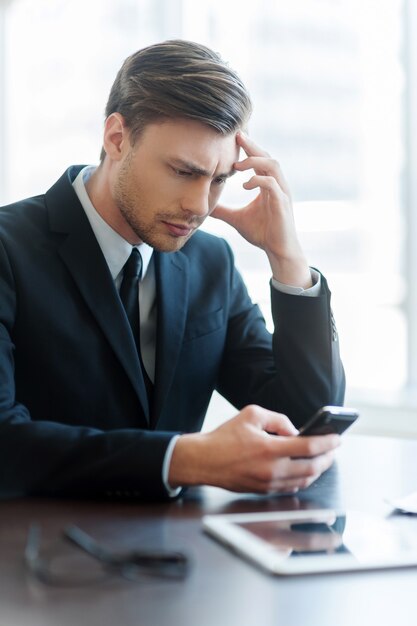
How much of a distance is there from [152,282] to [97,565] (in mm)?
1125

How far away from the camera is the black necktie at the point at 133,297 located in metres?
2.08

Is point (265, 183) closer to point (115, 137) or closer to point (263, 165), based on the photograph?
point (263, 165)

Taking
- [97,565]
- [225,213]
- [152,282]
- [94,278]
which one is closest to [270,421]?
[97,565]

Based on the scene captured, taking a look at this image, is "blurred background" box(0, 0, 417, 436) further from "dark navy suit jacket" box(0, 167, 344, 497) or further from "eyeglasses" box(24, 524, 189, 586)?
"eyeglasses" box(24, 524, 189, 586)

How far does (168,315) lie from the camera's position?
212 centimetres

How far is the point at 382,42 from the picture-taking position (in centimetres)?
381

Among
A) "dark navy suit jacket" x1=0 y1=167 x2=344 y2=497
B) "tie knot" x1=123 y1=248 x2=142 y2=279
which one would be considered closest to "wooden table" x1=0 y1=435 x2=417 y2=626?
"dark navy suit jacket" x1=0 y1=167 x2=344 y2=497

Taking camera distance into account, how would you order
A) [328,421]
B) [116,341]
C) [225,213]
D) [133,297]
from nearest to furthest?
[328,421] < [116,341] < [133,297] < [225,213]

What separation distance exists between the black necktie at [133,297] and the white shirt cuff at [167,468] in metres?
0.55

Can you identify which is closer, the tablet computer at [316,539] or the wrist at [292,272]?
the tablet computer at [316,539]

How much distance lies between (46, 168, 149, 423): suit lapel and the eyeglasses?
2.64ft

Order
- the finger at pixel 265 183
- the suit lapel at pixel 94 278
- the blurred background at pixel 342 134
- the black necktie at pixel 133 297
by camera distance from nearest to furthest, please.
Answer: the suit lapel at pixel 94 278 → the black necktie at pixel 133 297 → the finger at pixel 265 183 → the blurred background at pixel 342 134

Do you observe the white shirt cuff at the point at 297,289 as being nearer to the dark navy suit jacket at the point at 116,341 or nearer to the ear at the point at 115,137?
the dark navy suit jacket at the point at 116,341

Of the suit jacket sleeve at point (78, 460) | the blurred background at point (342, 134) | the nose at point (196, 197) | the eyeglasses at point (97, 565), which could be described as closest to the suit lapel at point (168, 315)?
the nose at point (196, 197)
